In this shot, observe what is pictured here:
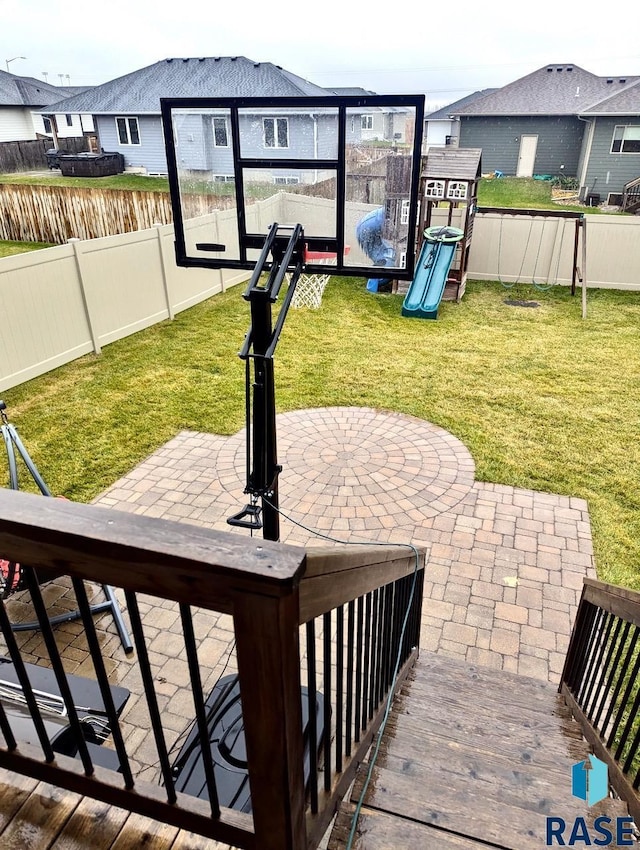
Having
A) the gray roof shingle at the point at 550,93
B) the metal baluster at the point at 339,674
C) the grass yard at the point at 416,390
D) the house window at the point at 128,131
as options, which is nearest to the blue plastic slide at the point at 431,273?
the grass yard at the point at 416,390

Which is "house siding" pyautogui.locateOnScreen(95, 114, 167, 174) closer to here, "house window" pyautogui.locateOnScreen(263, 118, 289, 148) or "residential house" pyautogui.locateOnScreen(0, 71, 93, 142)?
"residential house" pyautogui.locateOnScreen(0, 71, 93, 142)

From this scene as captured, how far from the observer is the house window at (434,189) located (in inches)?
424

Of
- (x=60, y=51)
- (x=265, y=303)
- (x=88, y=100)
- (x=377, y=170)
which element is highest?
(x=60, y=51)

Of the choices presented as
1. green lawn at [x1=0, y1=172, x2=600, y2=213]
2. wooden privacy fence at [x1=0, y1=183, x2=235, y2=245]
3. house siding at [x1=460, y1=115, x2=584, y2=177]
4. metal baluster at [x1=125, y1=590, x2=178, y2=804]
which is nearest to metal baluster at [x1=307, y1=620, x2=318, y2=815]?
metal baluster at [x1=125, y1=590, x2=178, y2=804]

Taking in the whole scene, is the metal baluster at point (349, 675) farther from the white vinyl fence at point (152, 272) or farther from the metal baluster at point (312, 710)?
the white vinyl fence at point (152, 272)

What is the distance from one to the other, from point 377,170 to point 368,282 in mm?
7386

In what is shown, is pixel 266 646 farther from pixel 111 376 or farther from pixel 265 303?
pixel 111 376

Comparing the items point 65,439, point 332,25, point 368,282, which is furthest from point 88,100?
point 332,25

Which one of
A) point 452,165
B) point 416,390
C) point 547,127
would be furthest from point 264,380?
point 547,127

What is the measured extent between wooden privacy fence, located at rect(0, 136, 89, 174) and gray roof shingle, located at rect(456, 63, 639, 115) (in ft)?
68.7

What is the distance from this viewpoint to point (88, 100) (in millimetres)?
26391

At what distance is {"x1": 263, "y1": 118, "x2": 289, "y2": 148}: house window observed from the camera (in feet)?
14.6

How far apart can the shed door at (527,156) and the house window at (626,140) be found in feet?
15.7

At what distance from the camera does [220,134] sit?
449 centimetres
